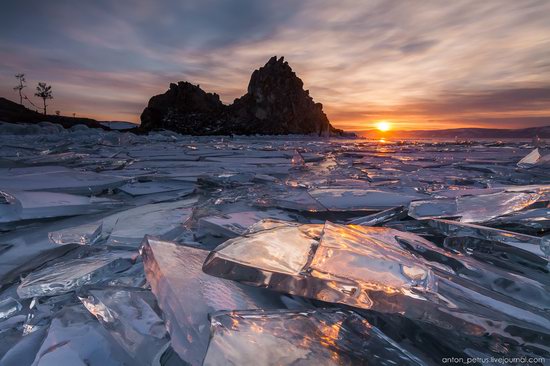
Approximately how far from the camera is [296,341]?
0.50 meters

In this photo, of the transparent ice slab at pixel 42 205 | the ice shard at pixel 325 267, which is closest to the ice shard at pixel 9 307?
the ice shard at pixel 325 267

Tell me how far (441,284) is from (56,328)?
79 centimetres

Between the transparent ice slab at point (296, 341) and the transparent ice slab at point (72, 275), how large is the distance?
1.86 feet

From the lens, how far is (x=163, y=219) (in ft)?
4.76

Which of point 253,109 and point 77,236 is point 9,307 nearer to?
point 77,236

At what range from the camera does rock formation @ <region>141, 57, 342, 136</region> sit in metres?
60.8

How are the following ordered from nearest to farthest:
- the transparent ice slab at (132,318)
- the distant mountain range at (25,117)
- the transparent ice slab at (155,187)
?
the transparent ice slab at (132,318)
the transparent ice slab at (155,187)
the distant mountain range at (25,117)

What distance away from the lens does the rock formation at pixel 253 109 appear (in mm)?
60812

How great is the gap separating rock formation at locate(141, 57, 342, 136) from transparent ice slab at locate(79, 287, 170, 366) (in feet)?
192

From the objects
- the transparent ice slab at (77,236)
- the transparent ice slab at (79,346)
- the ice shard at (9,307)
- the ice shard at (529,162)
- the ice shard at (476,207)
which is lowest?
the ice shard at (9,307)

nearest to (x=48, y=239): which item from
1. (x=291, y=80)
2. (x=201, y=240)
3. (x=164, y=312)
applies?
(x=201, y=240)

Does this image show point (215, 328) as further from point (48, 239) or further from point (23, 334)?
point (48, 239)

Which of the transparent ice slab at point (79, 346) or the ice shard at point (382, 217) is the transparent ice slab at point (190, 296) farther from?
the ice shard at point (382, 217)

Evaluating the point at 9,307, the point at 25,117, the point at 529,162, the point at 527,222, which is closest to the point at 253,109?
the point at 25,117
